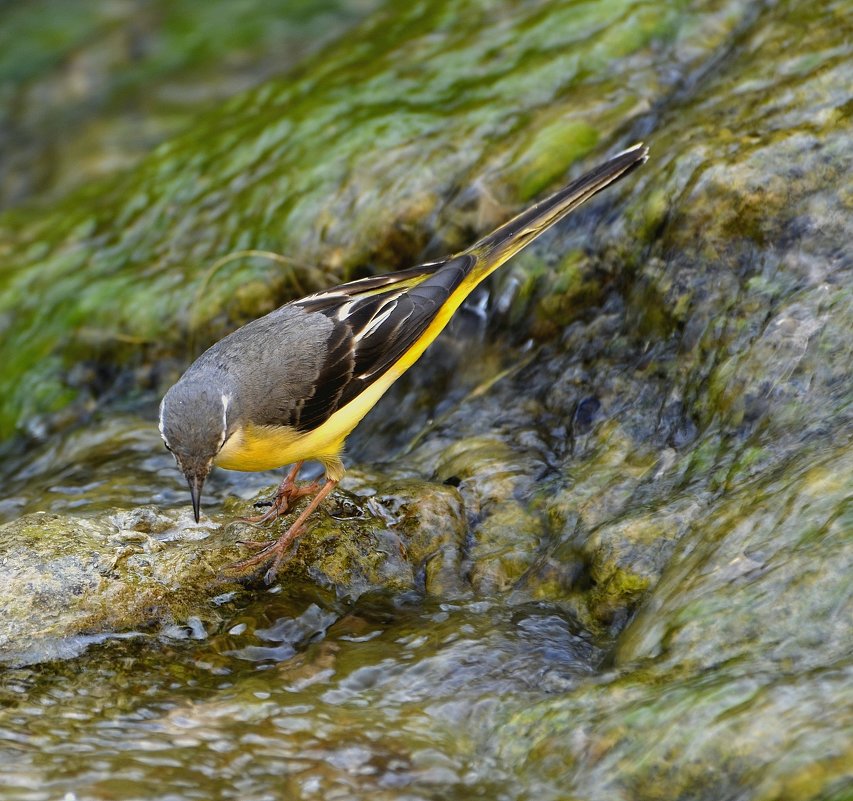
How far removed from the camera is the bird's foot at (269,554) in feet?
20.1

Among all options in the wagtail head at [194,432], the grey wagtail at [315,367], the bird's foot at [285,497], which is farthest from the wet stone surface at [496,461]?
the wagtail head at [194,432]

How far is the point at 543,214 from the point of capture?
23.6 ft

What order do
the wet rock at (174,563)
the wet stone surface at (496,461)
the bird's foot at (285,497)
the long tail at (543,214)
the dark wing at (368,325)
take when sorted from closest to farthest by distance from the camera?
1. the wet stone surface at (496,461)
2. the wet rock at (174,563)
3. the bird's foot at (285,497)
4. the dark wing at (368,325)
5. the long tail at (543,214)

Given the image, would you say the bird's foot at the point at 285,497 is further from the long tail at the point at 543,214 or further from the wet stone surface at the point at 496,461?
the long tail at the point at 543,214

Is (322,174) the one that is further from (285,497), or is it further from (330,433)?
(285,497)

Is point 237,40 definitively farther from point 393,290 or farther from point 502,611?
point 502,611

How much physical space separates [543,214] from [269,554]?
2.79 meters

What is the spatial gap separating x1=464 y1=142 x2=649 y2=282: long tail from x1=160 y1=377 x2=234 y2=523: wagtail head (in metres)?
2.13

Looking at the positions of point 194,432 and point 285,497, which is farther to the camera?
point 285,497

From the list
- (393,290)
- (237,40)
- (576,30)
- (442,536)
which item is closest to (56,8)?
(237,40)

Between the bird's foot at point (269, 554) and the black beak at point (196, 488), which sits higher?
the black beak at point (196, 488)

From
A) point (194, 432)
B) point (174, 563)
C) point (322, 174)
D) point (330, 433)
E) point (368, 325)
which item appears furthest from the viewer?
point (322, 174)

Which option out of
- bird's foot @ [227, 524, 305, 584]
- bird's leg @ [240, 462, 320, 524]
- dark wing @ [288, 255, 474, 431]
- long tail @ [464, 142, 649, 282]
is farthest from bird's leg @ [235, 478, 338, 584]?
long tail @ [464, 142, 649, 282]

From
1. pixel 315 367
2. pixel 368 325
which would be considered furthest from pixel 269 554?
pixel 368 325
